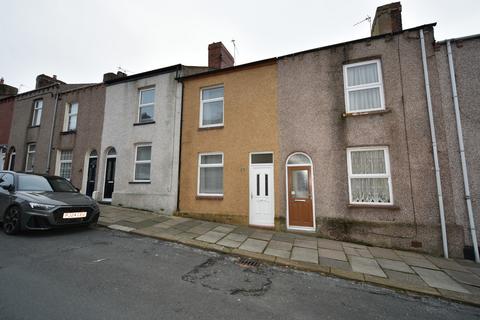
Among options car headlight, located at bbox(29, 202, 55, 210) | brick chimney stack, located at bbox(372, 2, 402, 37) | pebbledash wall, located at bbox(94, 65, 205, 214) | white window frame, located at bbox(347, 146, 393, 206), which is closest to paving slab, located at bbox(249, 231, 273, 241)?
white window frame, located at bbox(347, 146, 393, 206)

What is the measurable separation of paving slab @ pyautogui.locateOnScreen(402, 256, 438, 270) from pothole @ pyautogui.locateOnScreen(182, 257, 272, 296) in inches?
139

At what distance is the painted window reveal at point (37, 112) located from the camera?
42.2ft

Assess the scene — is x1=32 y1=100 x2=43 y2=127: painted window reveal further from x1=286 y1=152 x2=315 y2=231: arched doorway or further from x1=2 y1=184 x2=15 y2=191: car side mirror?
x1=286 y1=152 x2=315 y2=231: arched doorway

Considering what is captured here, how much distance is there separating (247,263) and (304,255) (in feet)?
4.77

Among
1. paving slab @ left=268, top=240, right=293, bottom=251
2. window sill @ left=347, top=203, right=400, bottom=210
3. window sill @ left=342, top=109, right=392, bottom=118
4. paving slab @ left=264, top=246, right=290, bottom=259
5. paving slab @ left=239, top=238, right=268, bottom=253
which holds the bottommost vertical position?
paving slab @ left=264, top=246, right=290, bottom=259

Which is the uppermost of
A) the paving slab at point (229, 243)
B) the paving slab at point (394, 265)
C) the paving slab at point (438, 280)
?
the paving slab at point (229, 243)

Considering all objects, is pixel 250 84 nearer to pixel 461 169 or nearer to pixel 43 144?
pixel 461 169

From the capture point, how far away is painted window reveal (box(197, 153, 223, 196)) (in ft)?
27.5

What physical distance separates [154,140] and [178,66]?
3472 millimetres

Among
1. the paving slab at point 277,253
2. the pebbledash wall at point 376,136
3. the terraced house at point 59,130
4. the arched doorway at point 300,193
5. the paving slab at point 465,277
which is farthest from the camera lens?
the terraced house at point 59,130

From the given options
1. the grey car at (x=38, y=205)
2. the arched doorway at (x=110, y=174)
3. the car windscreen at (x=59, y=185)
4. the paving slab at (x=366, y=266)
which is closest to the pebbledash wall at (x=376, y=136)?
the paving slab at (x=366, y=266)

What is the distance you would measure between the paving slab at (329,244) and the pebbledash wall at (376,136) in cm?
28

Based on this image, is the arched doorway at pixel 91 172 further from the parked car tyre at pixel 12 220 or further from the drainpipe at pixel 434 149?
the drainpipe at pixel 434 149

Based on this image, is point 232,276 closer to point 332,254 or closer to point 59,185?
point 332,254
